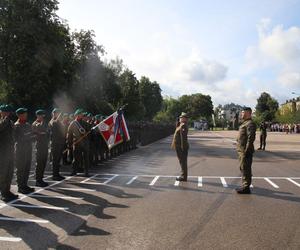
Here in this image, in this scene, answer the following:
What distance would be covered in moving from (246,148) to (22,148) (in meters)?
5.19

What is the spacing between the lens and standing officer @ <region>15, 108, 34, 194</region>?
10195 mm

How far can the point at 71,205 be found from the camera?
349 inches

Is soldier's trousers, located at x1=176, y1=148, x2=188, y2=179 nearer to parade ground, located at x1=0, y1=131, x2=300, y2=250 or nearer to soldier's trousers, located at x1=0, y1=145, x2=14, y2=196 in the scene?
parade ground, located at x1=0, y1=131, x2=300, y2=250

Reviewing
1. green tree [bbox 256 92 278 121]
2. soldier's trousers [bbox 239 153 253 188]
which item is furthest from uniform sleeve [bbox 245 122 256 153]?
green tree [bbox 256 92 278 121]

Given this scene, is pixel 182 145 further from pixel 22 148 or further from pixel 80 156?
pixel 22 148

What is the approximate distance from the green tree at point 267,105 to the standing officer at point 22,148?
130115 millimetres

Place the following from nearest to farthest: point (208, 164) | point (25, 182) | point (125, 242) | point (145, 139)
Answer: point (125, 242), point (25, 182), point (208, 164), point (145, 139)

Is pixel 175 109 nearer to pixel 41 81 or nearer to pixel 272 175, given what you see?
pixel 41 81

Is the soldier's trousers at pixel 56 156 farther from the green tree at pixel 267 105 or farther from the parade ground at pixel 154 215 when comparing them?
the green tree at pixel 267 105

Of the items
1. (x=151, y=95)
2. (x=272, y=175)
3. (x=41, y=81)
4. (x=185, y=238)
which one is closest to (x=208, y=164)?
(x=272, y=175)

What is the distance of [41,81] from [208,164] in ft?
72.2

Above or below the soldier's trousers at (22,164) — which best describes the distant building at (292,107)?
above

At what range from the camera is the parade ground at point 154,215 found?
6277mm

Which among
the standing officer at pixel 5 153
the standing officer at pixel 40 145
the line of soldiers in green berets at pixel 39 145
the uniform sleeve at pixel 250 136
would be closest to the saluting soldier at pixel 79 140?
the line of soldiers in green berets at pixel 39 145
